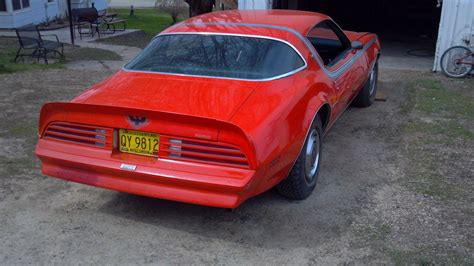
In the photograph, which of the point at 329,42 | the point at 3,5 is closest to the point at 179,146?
the point at 329,42

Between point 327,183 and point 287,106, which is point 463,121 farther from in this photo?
point 287,106

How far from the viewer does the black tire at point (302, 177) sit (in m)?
3.98

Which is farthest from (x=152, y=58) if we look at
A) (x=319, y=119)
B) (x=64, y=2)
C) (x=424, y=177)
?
(x=64, y=2)

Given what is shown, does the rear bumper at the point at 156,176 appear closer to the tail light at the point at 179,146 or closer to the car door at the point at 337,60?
the tail light at the point at 179,146

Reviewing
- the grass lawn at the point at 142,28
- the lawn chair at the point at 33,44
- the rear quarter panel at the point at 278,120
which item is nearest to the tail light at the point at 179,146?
the rear quarter panel at the point at 278,120

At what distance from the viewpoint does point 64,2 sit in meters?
20.9

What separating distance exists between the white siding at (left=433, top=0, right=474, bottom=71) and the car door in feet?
12.9

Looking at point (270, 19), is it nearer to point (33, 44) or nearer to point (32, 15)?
point (33, 44)

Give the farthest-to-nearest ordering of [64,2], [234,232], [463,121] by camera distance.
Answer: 1. [64,2]
2. [463,121]
3. [234,232]

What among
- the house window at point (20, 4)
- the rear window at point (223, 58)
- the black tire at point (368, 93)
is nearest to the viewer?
the rear window at point (223, 58)

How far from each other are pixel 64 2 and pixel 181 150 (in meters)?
19.5

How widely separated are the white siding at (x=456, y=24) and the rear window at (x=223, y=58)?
593 centimetres

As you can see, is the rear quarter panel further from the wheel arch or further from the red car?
the wheel arch

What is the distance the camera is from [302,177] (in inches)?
159
